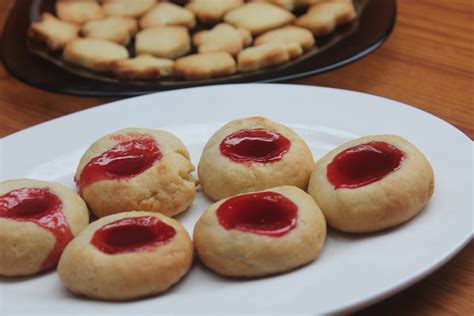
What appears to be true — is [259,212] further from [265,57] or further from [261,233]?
[265,57]

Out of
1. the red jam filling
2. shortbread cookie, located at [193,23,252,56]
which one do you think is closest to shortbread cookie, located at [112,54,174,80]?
shortbread cookie, located at [193,23,252,56]

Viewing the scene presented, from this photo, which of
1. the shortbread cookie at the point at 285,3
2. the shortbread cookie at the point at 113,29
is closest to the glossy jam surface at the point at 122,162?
the shortbread cookie at the point at 113,29

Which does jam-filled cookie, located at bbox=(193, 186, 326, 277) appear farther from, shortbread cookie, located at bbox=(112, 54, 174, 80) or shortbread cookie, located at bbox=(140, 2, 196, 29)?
shortbread cookie, located at bbox=(140, 2, 196, 29)

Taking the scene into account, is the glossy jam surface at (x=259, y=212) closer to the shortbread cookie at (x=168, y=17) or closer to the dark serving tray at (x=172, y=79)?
the dark serving tray at (x=172, y=79)

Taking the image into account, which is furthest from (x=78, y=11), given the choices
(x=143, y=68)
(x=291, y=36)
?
(x=291, y=36)

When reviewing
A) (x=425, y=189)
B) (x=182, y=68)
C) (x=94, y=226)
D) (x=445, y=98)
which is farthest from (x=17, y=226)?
(x=445, y=98)

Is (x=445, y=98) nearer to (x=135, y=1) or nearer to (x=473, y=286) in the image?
(x=473, y=286)
